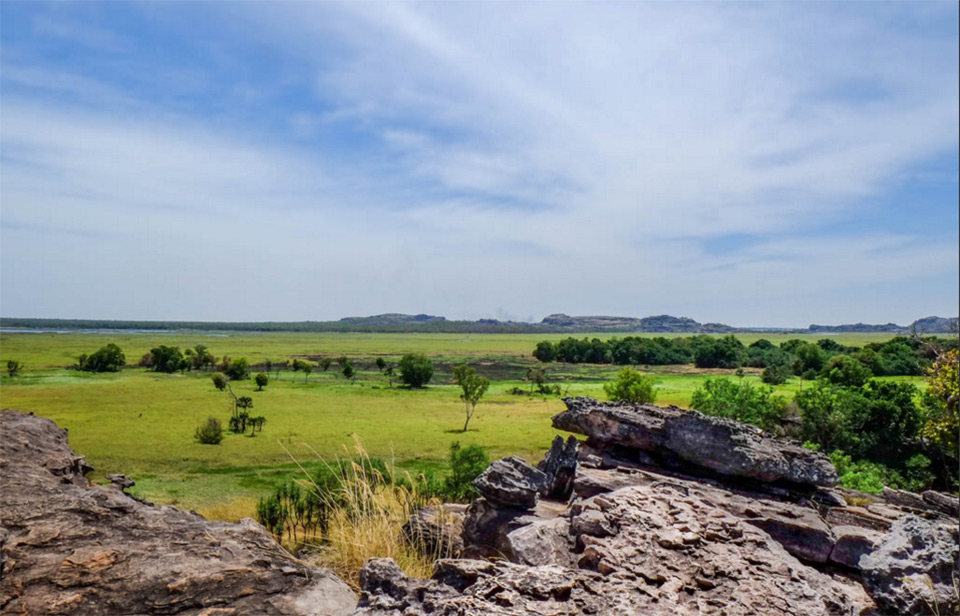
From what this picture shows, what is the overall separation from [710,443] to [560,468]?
77.0 inches

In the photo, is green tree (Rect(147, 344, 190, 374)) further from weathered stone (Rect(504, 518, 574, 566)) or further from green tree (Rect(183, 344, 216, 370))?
weathered stone (Rect(504, 518, 574, 566))

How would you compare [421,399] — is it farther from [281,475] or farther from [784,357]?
[784,357]

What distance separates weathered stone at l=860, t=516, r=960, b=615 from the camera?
141 inches

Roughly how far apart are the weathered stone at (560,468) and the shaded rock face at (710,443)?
664 millimetres

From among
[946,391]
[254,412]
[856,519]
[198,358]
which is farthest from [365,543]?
[198,358]

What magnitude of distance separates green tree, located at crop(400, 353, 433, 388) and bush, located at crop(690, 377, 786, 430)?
74.0 feet

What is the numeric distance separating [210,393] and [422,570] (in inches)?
1235

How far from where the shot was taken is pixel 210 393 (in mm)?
31125

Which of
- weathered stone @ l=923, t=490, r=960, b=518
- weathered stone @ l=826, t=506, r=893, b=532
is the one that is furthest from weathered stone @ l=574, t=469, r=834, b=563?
weathered stone @ l=923, t=490, r=960, b=518

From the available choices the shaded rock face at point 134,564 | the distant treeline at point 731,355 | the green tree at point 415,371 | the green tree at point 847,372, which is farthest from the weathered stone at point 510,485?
the green tree at point 415,371

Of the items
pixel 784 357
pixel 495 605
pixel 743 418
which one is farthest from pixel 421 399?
pixel 495 605

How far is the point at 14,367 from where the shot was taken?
25.4 metres

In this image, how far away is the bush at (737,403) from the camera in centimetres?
2186

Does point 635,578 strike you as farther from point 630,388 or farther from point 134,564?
point 630,388
